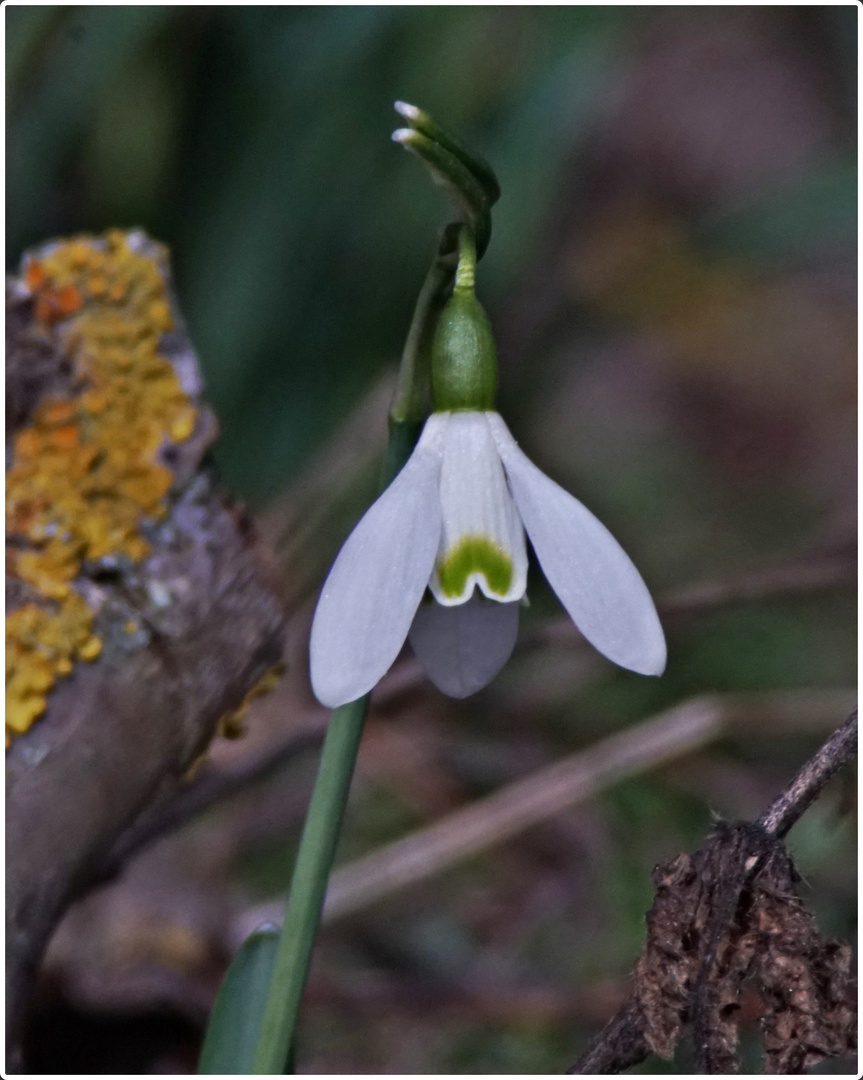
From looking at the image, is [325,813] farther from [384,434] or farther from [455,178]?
[384,434]

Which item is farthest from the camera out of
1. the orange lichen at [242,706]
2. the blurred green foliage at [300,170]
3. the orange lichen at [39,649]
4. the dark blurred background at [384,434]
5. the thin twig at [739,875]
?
the blurred green foliage at [300,170]

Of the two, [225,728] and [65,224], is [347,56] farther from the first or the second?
[225,728]

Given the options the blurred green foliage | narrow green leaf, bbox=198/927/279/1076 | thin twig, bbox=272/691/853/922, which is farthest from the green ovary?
the blurred green foliage

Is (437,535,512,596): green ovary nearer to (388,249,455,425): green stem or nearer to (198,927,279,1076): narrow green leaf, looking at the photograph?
(388,249,455,425): green stem

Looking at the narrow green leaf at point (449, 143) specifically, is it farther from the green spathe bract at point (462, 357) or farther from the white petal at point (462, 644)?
the white petal at point (462, 644)

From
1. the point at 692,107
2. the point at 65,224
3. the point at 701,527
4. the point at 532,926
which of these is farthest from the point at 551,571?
the point at 692,107

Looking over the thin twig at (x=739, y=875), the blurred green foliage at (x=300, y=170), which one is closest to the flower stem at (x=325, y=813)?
the thin twig at (x=739, y=875)
